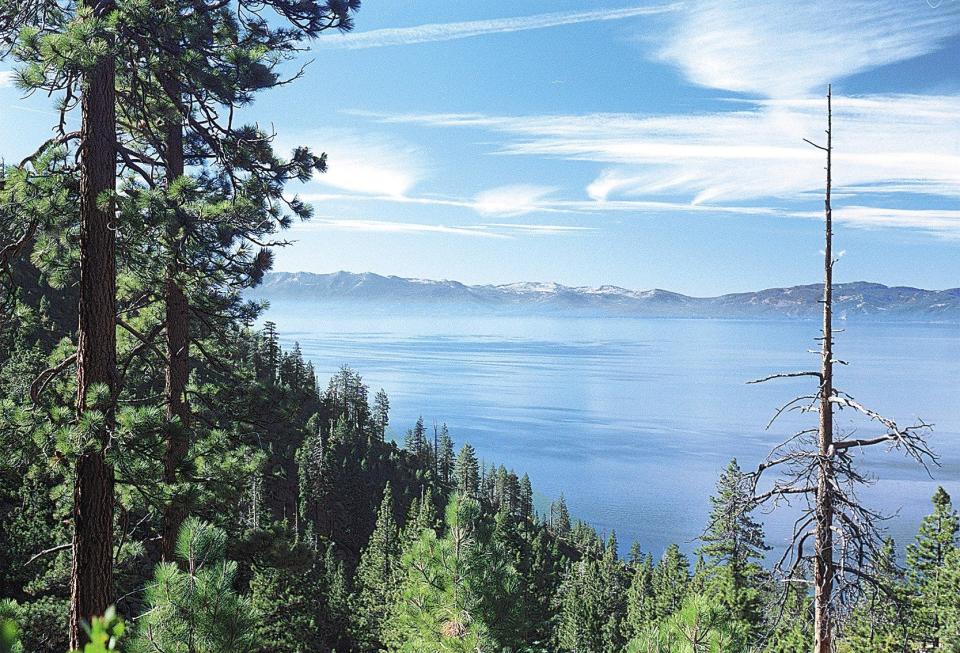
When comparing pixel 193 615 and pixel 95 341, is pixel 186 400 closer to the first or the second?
pixel 95 341

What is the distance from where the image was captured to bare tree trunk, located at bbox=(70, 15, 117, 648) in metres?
5.86

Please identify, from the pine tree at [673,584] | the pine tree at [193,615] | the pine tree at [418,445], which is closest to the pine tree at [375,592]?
the pine tree at [673,584]

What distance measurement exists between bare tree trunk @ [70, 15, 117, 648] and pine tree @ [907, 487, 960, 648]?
28.5m

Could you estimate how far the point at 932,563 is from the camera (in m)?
28.5

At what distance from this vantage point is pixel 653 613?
45062 millimetres

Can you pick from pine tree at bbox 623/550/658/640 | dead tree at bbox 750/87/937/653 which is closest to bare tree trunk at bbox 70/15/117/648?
dead tree at bbox 750/87/937/653

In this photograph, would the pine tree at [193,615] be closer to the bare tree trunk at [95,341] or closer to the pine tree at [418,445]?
the bare tree trunk at [95,341]

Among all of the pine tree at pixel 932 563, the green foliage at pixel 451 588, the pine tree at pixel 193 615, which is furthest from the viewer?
the pine tree at pixel 932 563

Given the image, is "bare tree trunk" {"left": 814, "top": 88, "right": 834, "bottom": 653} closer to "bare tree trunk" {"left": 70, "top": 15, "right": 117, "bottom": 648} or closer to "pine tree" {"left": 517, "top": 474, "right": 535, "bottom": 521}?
"bare tree trunk" {"left": 70, "top": 15, "right": 117, "bottom": 648}

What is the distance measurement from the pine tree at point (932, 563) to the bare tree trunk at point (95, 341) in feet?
93.4

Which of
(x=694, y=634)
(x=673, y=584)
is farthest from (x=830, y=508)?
(x=673, y=584)

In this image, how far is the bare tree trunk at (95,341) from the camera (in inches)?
231

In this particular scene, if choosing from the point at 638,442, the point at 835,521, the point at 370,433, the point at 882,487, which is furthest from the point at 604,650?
the point at 638,442

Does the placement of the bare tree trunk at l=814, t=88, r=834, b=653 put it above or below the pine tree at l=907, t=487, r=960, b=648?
above
